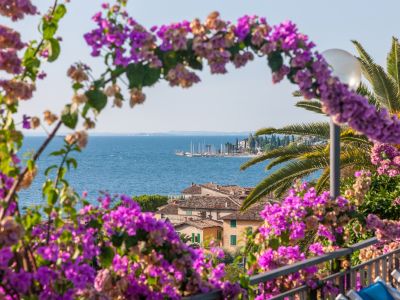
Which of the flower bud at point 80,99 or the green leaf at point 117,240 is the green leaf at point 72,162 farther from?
the green leaf at point 117,240

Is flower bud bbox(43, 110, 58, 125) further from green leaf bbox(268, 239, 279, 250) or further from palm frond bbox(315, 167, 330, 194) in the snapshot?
palm frond bbox(315, 167, 330, 194)

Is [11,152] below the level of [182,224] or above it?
above

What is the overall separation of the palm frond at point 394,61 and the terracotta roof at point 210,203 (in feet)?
146

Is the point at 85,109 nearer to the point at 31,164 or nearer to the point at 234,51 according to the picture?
the point at 31,164

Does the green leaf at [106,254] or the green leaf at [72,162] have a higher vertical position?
the green leaf at [72,162]

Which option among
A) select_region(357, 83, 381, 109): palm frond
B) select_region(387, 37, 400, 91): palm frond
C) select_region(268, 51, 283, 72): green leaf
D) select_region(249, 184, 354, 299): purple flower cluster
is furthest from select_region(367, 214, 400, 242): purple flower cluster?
select_region(387, 37, 400, 91): palm frond

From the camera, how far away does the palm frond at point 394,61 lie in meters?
11.5

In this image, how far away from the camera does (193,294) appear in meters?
2.91

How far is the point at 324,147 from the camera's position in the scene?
1119cm

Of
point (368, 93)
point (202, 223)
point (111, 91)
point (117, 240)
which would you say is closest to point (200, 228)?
point (202, 223)

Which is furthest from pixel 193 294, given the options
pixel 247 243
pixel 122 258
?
pixel 247 243

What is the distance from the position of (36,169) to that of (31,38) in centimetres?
61

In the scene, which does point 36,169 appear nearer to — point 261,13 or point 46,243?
point 46,243

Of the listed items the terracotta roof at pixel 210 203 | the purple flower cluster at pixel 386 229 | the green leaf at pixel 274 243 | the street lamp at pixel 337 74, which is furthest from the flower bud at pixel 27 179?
the terracotta roof at pixel 210 203
